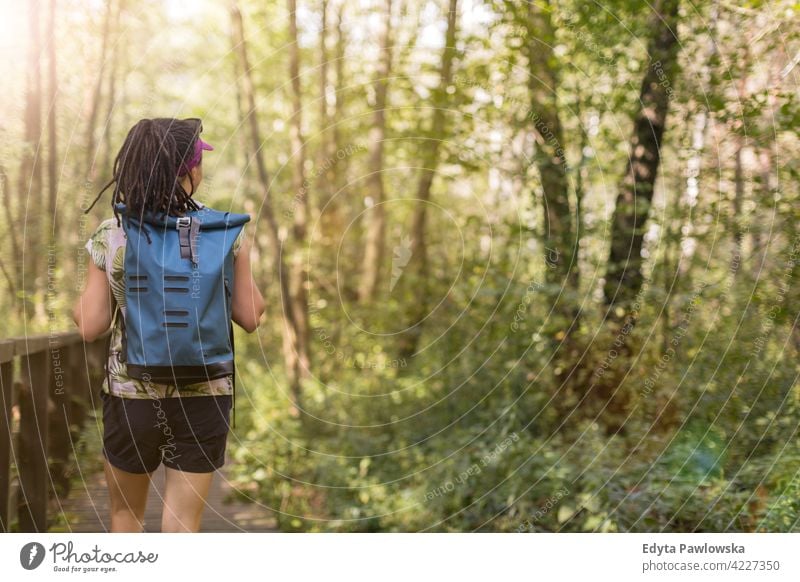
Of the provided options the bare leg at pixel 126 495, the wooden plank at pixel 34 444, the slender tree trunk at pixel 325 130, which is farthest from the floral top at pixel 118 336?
the slender tree trunk at pixel 325 130

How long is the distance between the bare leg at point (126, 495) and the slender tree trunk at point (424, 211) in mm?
3769

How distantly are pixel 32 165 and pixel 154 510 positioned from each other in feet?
7.64

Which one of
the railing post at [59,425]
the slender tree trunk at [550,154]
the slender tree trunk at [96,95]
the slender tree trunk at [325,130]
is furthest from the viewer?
the slender tree trunk at [325,130]

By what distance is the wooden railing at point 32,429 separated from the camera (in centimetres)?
336

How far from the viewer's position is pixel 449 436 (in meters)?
5.55

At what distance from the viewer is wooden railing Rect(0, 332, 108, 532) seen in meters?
3.36

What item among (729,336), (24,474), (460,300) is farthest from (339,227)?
(24,474)

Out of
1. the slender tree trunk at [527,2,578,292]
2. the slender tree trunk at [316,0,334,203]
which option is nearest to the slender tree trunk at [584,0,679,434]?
the slender tree trunk at [527,2,578,292]

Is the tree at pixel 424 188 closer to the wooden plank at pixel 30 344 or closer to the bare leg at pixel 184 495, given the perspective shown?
the wooden plank at pixel 30 344

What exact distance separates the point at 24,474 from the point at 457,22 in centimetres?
449

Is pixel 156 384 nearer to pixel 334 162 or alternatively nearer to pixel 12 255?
pixel 12 255
